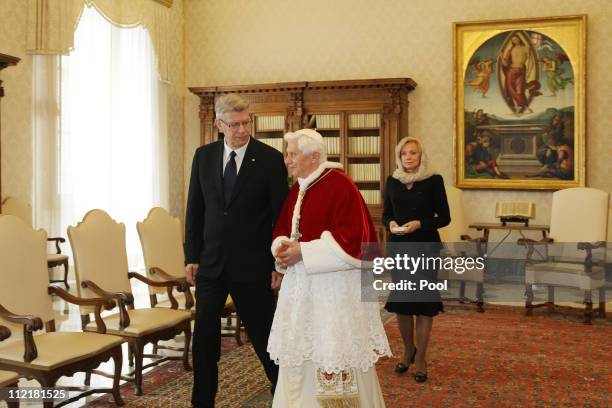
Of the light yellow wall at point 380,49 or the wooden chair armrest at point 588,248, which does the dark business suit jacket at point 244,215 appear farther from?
the light yellow wall at point 380,49

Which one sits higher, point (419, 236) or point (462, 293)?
point (419, 236)

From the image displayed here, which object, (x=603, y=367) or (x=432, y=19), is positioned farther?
(x=432, y=19)

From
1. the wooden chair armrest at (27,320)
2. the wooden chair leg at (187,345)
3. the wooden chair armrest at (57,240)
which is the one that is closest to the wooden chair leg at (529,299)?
the wooden chair leg at (187,345)

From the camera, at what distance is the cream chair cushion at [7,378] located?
3.21 m

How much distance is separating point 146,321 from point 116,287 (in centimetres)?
41

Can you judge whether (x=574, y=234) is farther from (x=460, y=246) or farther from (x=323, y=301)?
(x=323, y=301)

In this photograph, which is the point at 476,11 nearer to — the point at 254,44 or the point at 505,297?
the point at 254,44

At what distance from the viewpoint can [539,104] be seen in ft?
30.1

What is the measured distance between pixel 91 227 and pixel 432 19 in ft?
22.0

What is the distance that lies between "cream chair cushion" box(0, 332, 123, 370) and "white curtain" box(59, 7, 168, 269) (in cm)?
463

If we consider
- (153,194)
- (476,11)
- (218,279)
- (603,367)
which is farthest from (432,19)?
(218,279)

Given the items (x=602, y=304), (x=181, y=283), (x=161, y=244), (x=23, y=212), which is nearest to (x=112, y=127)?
(x=23, y=212)

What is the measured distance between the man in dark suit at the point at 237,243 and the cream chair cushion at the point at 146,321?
96cm

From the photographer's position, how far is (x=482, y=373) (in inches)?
189
